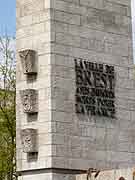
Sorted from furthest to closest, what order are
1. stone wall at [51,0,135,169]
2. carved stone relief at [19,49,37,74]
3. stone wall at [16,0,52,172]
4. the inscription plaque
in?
the inscription plaque, carved stone relief at [19,49,37,74], stone wall at [51,0,135,169], stone wall at [16,0,52,172]

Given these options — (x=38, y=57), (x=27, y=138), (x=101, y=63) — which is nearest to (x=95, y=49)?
(x=101, y=63)

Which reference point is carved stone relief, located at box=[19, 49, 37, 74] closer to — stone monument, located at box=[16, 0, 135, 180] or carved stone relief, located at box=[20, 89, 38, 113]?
stone monument, located at box=[16, 0, 135, 180]

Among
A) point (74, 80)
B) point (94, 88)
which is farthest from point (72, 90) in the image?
point (94, 88)

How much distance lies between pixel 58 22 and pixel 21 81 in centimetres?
186

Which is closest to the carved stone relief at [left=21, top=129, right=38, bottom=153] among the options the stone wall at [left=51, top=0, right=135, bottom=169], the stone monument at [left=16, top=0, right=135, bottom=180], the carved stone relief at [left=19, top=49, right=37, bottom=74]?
the stone monument at [left=16, top=0, right=135, bottom=180]

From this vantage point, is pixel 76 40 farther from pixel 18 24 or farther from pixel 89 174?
pixel 89 174

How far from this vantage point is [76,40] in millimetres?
20266

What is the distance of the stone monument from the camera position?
763 inches

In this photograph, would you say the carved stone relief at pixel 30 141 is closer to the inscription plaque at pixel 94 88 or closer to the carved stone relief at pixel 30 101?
the carved stone relief at pixel 30 101

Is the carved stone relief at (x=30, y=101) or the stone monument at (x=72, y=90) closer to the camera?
the stone monument at (x=72, y=90)

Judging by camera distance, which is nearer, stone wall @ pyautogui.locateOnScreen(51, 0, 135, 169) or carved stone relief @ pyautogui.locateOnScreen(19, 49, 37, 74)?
stone wall @ pyautogui.locateOnScreen(51, 0, 135, 169)

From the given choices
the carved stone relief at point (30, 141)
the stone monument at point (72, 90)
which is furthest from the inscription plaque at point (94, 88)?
the carved stone relief at point (30, 141)

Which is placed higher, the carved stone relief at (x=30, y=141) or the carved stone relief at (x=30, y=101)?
the carved stone relief at (x=30, y=101)

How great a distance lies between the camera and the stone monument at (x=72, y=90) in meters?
19.4
